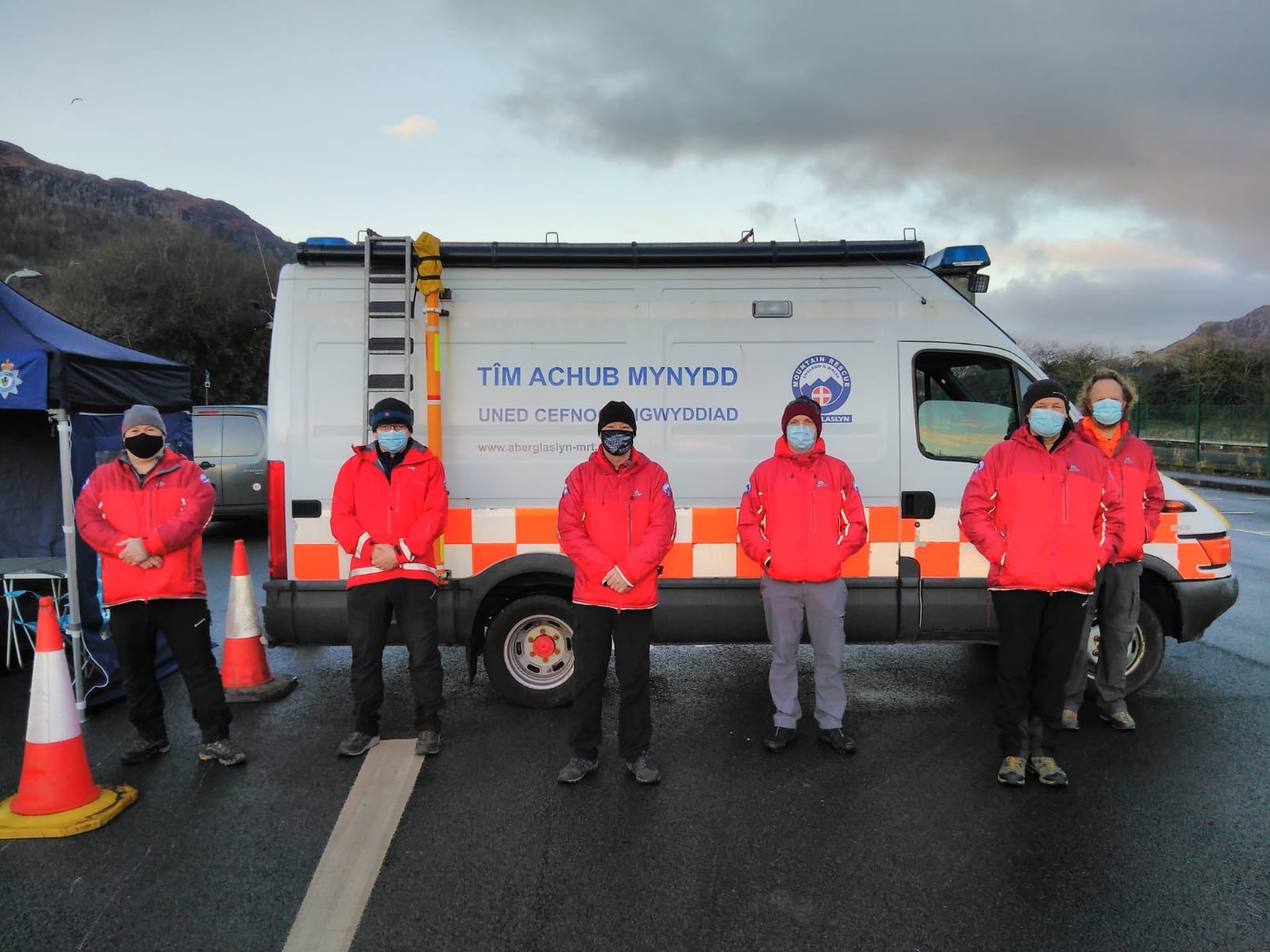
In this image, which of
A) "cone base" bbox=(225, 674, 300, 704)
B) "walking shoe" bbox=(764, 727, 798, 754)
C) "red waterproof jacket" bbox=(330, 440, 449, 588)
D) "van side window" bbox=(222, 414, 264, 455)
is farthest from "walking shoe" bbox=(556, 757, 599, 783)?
"van side window" bbox=(222, 414, 264, 455)

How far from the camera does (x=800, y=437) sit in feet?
13.4

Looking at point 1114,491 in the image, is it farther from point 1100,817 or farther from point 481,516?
point 481,516

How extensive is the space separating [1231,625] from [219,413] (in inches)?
450

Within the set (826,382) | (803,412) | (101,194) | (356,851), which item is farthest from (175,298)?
(101,194)

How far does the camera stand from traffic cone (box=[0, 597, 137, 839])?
11.4ft

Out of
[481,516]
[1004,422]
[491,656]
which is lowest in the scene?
[491,656]

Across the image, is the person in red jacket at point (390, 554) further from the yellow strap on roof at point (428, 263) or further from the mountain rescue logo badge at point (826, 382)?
the mountain rescue logo badge at point (826, 382)

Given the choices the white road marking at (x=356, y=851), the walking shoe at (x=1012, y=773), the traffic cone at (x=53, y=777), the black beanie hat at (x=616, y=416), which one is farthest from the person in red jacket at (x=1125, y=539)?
the traffic cone at (x=53, y=777)

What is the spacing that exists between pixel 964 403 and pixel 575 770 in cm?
288

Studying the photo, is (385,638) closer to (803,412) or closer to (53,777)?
(53,777)

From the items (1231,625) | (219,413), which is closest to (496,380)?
(1231,625)

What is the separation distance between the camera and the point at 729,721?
15.3ft

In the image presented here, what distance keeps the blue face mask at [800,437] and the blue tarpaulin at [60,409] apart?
3.84m

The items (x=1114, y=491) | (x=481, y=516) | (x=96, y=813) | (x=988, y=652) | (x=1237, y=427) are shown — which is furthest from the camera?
(x=1237, y=427)
